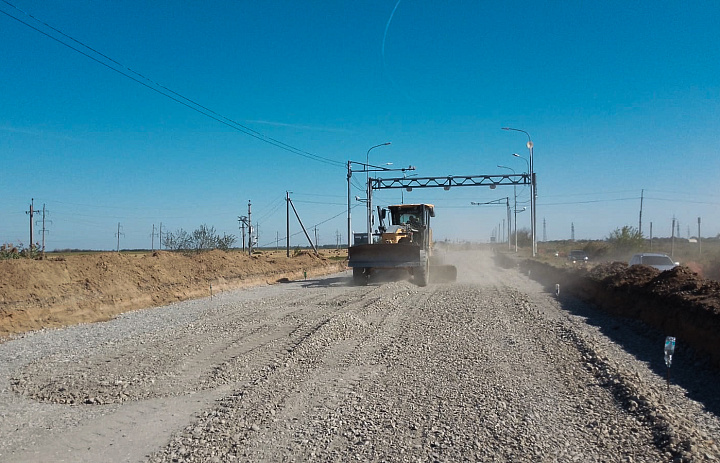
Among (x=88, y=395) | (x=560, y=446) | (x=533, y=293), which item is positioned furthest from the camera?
(x=533, y=293)

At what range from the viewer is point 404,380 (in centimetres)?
798

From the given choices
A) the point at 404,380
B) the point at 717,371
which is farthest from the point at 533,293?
the point at 404,380

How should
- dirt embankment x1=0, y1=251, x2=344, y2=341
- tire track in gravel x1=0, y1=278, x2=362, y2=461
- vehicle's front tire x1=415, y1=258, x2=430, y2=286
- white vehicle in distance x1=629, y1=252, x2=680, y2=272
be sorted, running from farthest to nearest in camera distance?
white vehicle in distance x1=629, y1=252, x2=680, y2=272 < vehicle's front tire x1=415, y1=258, x2=430, y2=286 < dirt embankment x1=0, y1=251, x2=344, y2=341 < tire track in gravel x1=0, y1=278, x2=362, y2=461

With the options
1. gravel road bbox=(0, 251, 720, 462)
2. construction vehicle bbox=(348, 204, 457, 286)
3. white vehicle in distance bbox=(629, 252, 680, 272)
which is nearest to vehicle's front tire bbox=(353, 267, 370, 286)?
construction vehicle bbox=(348, 204, 457, 286)

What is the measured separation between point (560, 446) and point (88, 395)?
19.9ft

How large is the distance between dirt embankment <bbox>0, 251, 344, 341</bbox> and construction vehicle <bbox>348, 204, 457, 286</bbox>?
734cm

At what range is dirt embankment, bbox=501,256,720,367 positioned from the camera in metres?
10.2

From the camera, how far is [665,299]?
13016mm

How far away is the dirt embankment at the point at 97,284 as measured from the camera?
16.4 metres

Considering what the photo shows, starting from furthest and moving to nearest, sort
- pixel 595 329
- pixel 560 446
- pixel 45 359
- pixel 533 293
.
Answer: pixel 533 293 < pixel 595 329 < pixel 45 359 < pixel 560 446

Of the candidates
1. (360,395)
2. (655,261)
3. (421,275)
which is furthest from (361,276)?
(360,395)

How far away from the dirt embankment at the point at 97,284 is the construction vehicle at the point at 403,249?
7.34 meters

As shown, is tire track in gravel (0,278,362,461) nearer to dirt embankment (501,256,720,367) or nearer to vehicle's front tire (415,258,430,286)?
dirt embankment (501,256,720,367)

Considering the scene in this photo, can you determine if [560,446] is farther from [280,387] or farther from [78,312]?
[78,312]
